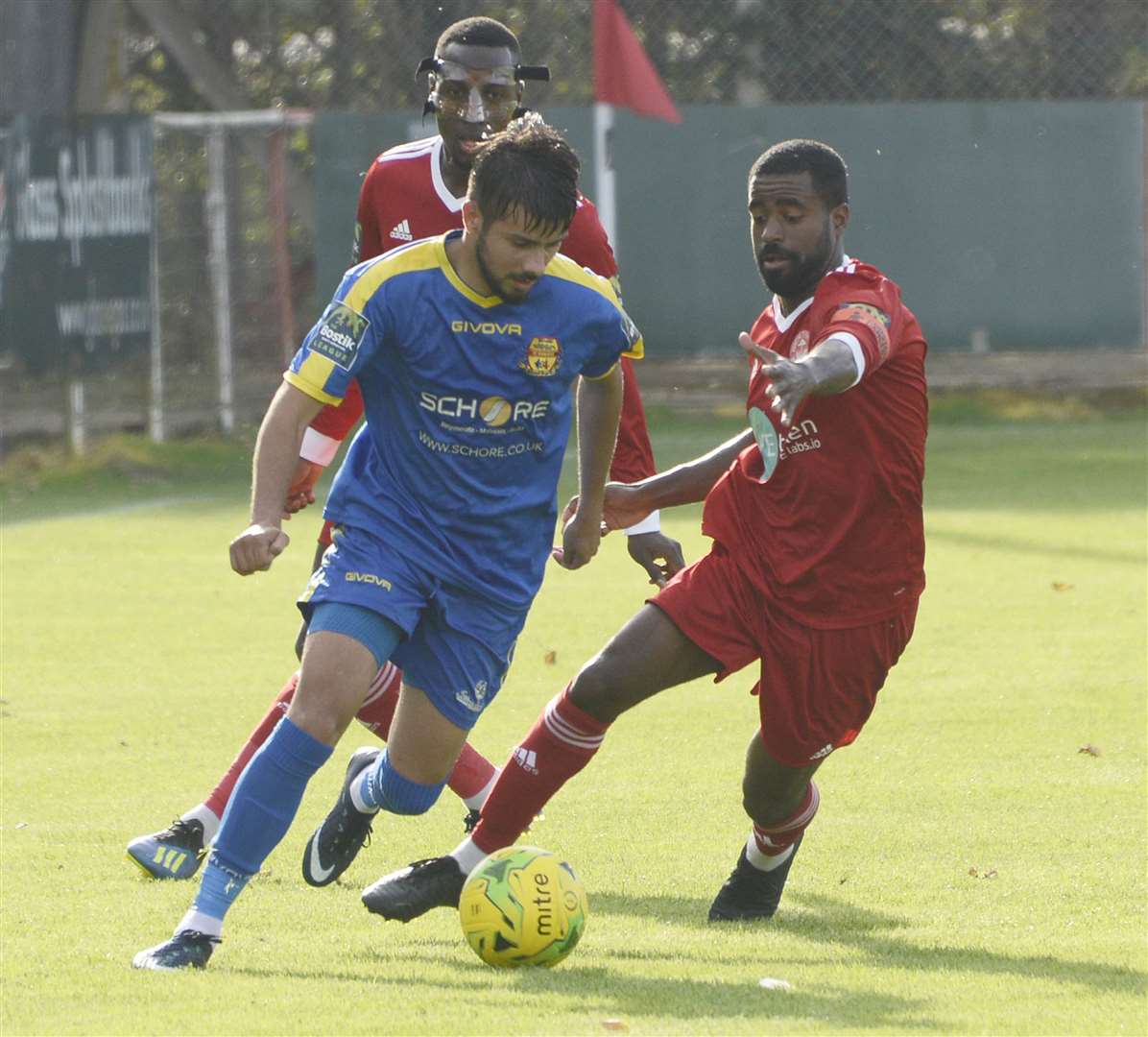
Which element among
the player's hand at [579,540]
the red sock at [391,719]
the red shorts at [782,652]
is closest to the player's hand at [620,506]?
the player's hand at [579,540]

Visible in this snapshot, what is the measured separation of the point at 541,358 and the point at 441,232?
3.60 ft

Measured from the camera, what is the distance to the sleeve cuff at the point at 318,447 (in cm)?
593

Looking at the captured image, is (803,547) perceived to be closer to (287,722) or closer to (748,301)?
(287,722)

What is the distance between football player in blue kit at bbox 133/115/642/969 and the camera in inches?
188

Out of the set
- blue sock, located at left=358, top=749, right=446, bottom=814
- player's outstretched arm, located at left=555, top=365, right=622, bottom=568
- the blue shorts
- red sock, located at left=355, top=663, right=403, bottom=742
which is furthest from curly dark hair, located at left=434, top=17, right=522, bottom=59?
blue sock, located at left=358, top=749, right=446, bottom=814

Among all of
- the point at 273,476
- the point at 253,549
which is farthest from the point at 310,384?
the point at 253,549

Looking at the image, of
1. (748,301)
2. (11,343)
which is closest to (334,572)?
(11,343)

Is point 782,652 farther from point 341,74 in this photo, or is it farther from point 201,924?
point 341,74

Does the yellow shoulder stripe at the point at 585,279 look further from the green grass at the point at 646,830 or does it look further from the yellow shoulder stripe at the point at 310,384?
the green grass at the point at 646,830

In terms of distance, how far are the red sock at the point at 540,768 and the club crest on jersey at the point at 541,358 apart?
81 centimetres

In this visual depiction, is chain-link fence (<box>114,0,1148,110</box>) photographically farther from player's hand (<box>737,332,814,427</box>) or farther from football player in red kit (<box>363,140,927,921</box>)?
player's hand (<box>737,332,814,427</box>)

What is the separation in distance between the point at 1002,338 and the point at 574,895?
1316 cm

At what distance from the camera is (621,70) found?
1653 cm

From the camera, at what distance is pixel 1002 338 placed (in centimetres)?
1736
